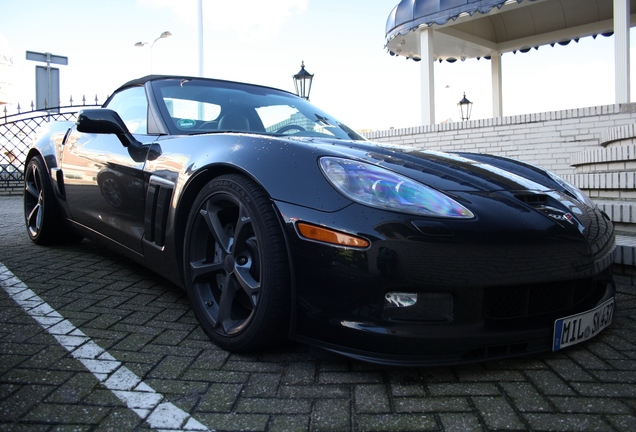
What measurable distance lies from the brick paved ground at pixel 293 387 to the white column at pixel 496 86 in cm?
1161

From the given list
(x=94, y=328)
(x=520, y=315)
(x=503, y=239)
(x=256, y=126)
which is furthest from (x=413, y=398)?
(x=256, y=126)

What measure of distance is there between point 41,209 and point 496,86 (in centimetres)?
1178

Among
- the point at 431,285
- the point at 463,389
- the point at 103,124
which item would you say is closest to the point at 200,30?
the point at 103,124

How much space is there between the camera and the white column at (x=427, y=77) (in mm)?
11281

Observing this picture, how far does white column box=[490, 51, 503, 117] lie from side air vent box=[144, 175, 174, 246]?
12125 mm

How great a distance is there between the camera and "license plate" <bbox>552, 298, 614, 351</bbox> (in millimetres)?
1873

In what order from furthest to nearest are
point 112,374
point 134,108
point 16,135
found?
point 16,135 < point 134,108 < point 112,374

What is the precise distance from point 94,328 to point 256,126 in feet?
4.45

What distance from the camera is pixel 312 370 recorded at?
1.95 m

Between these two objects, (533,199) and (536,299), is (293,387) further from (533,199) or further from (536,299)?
(533,199)

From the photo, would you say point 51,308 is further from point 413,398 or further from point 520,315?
point 520,315

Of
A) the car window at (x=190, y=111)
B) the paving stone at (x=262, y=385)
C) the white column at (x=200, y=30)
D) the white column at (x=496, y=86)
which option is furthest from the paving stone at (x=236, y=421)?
the white column at (x=200, y=30)

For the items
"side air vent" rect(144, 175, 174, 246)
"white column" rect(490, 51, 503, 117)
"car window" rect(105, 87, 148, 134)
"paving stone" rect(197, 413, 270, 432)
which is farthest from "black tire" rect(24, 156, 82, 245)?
"white column" rect(490, 51, 503, 117)

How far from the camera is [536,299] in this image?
183 centimetres
